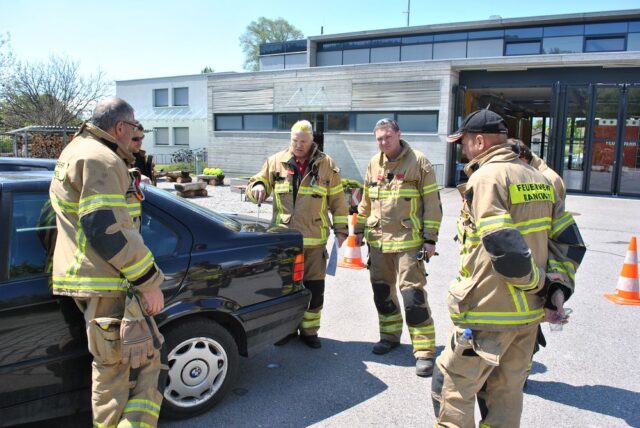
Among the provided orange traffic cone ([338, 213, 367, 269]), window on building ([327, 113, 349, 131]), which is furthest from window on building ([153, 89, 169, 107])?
orange traffic cone ([338, 213, 367, 269])

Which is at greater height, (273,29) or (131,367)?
(273,29)

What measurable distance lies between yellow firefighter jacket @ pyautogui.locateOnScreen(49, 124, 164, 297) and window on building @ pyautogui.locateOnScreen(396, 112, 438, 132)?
59.6 ft

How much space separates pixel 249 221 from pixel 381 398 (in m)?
1.72

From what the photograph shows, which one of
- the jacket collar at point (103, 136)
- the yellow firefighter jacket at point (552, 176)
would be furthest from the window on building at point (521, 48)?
the jacket collar at point (103, 136)

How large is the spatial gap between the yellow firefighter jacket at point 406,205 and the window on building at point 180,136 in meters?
29.8

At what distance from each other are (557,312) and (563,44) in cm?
2917

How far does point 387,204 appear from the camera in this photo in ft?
13.9

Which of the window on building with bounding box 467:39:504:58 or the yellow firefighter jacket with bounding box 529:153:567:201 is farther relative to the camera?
the window on building with bounding box 467:39:504:58

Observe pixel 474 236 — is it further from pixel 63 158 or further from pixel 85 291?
pixel 63 158

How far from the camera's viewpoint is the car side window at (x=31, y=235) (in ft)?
8.59

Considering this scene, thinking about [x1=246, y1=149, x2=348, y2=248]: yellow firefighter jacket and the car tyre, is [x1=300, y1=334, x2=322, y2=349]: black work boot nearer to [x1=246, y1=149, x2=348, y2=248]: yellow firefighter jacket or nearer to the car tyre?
[x1=246, y1=149, x2=348, y2=248]: yellow firefighter jacket

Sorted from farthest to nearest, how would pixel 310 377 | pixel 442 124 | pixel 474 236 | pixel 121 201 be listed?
pixel 442 124
pixel 310 377
pixel 474 236
pixel 121 201

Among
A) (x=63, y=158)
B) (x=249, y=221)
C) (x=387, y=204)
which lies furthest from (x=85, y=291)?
(x=387, y=204)

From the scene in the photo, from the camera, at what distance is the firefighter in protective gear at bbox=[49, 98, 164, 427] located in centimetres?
233
